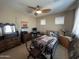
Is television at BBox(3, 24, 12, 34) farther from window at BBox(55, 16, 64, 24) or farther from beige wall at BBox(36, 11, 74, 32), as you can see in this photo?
window at BBox(55, 16, 64, 24)

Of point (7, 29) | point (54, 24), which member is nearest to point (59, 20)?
point (54, 24)

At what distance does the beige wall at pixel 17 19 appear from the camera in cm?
548

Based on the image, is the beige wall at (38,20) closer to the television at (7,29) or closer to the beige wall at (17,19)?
the beige wall at (17,19)

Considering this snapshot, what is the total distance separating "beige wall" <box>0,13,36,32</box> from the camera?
5.48 metres

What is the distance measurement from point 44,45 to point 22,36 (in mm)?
3691

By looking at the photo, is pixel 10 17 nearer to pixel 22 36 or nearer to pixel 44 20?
pixel 22 36

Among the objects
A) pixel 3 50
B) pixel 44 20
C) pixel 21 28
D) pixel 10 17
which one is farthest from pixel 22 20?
pixel 3 50

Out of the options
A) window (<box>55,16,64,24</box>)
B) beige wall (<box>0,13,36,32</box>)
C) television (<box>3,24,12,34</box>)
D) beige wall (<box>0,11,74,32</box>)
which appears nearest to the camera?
television (<box>3,24,12,34</box>)

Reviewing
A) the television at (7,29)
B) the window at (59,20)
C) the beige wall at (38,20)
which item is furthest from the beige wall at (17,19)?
the window at (59,20)

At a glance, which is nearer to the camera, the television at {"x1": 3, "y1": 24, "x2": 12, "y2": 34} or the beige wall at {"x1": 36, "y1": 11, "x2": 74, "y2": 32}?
the television at {"x1": 3, "y1": 24, "x2": 12, "y2": 34}

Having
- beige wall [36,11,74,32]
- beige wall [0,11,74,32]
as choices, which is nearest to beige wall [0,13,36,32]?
beige wall [0,11,74,32]

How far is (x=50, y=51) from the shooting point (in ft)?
10.9

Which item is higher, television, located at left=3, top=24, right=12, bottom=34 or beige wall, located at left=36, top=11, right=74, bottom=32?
beige wall, located at left=36, top=11, right=74, bottom=32

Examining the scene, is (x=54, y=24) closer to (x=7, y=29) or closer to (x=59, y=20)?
(x=59, y=20)
